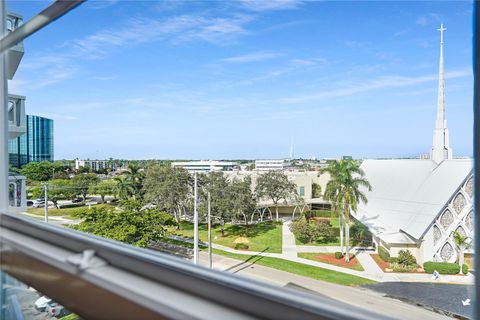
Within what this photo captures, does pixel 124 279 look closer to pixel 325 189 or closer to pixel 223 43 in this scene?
pixel 325 189

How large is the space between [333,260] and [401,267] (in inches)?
6.4

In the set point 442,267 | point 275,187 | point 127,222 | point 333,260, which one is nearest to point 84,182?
point 127,222

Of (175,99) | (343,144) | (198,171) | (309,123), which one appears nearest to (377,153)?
(343,144)

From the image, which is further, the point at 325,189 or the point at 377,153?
the point at 325,189

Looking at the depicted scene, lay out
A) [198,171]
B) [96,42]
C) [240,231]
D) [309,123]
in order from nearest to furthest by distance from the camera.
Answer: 1. [309,123]
2. [198,171]
3. [240,231]
4. [96,42]

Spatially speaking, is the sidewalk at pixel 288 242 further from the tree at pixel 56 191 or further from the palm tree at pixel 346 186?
the tree at pixel 56 191

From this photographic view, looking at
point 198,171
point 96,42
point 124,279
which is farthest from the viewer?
point 96,42

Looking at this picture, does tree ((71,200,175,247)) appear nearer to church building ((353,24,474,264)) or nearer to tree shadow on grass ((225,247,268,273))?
tree shadow on grass ((225,247,268,273))

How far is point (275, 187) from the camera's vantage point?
3.81 feet

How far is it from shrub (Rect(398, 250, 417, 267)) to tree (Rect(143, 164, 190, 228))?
2.15ft

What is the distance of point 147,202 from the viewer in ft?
4.52

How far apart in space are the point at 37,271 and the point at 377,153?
928 mm

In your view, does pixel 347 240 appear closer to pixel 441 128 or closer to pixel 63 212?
pixel 441 128

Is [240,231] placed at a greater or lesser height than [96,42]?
lesser
